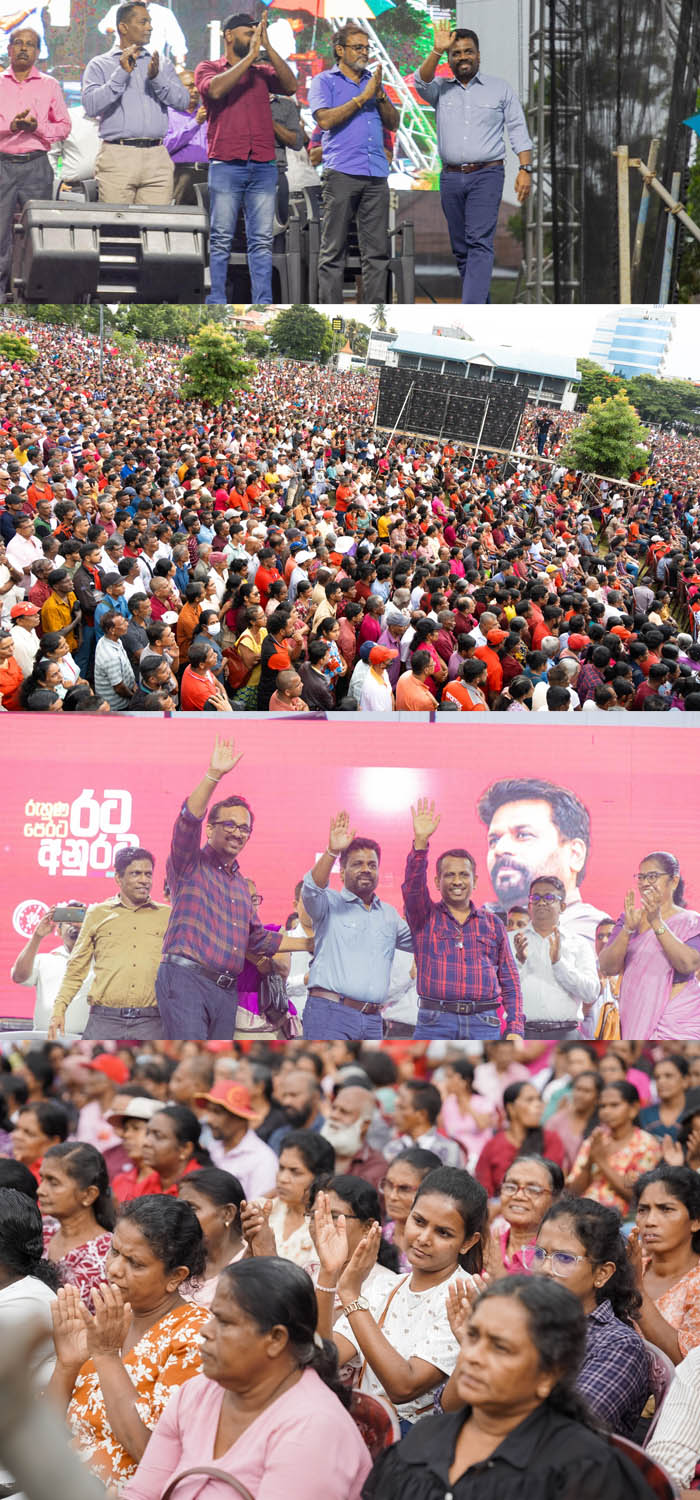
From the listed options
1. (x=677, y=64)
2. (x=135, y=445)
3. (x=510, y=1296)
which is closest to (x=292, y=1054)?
(x=510, y=1296)

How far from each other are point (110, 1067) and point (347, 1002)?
109cm

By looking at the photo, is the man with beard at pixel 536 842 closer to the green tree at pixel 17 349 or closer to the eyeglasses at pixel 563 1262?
the eyeglasses at pixel 563 1262

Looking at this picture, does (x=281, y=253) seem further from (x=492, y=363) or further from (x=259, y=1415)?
(x=259, y=1415)

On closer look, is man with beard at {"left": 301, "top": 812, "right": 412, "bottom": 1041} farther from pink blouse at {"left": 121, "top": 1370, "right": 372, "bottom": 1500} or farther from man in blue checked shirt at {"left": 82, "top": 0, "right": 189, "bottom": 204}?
man in blue checked shirt at {"left": 82, "top": 0, "right": 189, "bottom": 204}

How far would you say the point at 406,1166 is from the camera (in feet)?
13.4

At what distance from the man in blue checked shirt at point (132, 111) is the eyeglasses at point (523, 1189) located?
12278 millimetres

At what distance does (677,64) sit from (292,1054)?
1248cm

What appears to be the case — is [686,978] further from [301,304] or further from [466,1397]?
[301,304]

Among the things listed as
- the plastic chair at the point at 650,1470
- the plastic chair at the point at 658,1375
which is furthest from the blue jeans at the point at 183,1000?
the plastic chair at the point at 650,1470

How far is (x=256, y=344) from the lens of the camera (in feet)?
44.6

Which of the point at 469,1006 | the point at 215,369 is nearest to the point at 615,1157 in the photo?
the point at 469,1006

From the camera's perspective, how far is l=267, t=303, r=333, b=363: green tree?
13.5 metres

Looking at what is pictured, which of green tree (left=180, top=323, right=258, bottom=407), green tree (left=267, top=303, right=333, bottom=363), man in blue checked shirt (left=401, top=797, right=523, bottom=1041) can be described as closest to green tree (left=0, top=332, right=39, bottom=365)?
green tree (left=180, top=323, right=258, bottom=407)

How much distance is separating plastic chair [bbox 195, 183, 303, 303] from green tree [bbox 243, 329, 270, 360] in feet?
2.53
